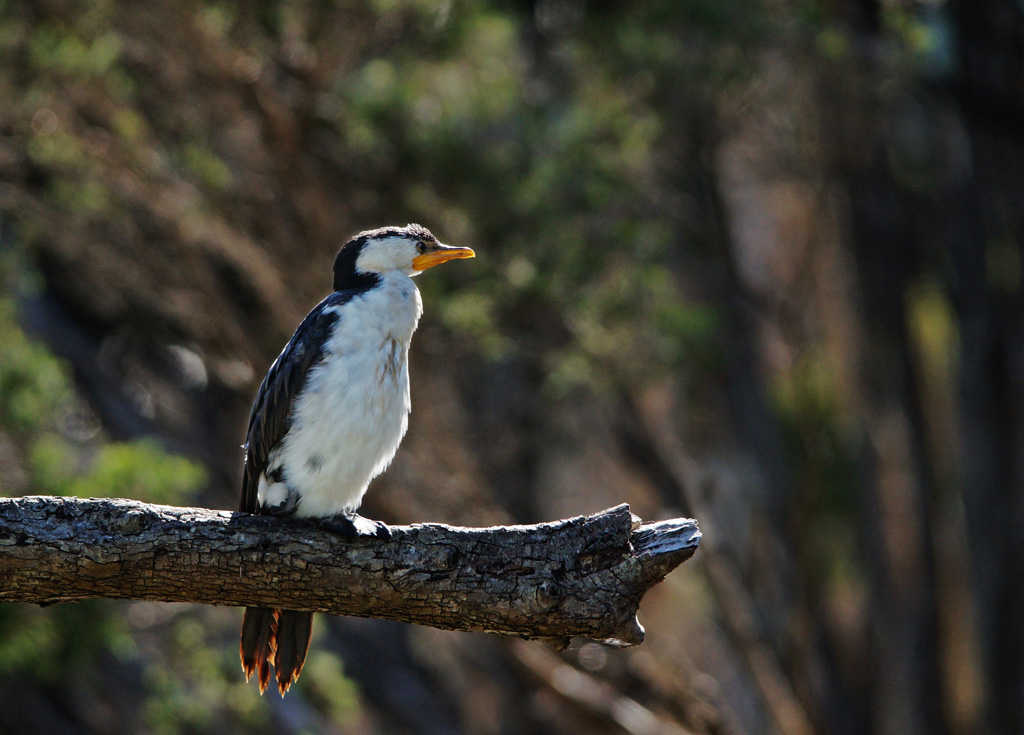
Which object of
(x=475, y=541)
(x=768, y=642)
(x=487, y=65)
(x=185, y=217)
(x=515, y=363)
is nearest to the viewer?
(x=475, y=541)

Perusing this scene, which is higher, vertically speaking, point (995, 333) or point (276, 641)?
point (995, 333)

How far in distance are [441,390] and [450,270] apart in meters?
1.11

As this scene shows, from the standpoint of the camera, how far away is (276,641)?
4.13 metres

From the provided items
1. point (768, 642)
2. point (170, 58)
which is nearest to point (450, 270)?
point (170, 58)

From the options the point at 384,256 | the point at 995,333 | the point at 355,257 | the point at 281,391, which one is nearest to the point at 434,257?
the point at 384,256

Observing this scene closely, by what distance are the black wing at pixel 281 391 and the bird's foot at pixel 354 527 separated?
0.56m

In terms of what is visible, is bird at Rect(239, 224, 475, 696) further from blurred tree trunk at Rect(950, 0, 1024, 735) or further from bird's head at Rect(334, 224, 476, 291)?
blurred tree trunk at Rect(950, 0, 1024, 735)

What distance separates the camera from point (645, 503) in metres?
10.7

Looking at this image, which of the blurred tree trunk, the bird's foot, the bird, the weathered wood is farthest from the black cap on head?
the blurred tree trunk

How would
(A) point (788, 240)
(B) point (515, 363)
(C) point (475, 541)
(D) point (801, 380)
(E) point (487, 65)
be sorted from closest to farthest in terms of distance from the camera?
(C) point (475, 541), (E) point (487, 65), (B) point (515, 363), (D) point (801, 380), (A) point (788, 240)

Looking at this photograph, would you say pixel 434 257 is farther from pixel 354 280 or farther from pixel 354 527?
pixel 354 527

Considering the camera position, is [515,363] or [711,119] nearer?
[711,119]

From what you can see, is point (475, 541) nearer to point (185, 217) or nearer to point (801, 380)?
point (185, 217)

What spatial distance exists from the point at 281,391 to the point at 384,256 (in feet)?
2.48
